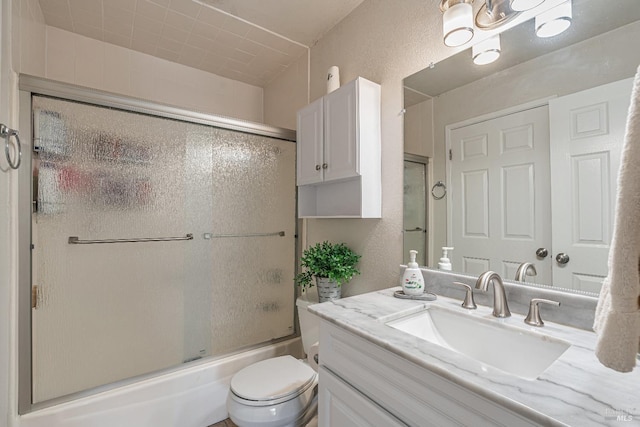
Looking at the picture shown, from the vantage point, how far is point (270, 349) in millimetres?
1896

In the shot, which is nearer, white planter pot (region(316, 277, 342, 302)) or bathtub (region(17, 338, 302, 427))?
bathtub (region(17, 338, 302, 427))

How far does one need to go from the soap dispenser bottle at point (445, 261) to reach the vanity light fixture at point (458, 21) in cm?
82

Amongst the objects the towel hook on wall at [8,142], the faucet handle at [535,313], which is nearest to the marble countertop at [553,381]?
the faucet handle at [535,313]

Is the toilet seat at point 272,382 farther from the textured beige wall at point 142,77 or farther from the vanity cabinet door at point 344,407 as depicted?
the textured beige wall at point 142,77

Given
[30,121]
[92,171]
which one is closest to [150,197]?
[92,171]

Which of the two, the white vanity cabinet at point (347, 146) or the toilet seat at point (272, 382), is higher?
the white vanity cabinet at point (347, 146)

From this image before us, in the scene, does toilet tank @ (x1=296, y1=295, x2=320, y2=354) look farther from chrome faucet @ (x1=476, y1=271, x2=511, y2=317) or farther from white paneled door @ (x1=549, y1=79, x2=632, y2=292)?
white paneled door @ (x1=549, y1=79, x2=632, y2=292)

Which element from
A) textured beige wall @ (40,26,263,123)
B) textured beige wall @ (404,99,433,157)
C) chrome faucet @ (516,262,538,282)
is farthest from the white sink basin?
textured beige wall @ (40,26,263,123)

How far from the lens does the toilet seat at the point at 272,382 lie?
1162 mm

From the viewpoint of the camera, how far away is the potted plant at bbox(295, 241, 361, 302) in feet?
4.91

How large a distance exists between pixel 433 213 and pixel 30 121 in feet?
6.01

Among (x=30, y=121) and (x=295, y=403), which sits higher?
(x=30, y=121)

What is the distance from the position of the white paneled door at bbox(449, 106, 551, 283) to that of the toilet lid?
2.78 feet

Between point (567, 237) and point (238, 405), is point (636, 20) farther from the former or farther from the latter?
point (238, 405)
